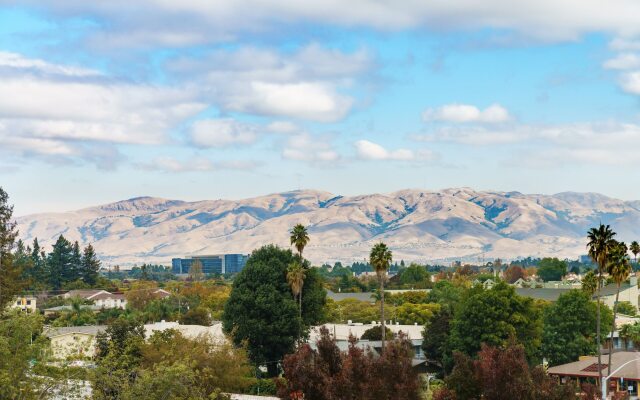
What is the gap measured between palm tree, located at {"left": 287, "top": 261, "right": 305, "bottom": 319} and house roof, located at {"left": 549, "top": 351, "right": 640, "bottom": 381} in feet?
98.2

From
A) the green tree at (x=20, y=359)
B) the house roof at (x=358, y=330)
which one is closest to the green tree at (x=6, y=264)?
the house roof at (x=358, y=330)

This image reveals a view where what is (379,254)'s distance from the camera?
104 metres

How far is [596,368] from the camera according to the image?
9919cm

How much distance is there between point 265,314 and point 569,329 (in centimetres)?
3751

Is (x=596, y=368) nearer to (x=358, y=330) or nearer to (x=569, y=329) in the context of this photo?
(x=569, y=329)

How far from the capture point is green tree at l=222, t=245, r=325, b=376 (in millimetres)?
109375

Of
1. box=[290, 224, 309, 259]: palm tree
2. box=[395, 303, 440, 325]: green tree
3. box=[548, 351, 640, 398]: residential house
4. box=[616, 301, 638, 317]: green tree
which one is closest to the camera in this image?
box=[548, 351, 640, 398]: residential house

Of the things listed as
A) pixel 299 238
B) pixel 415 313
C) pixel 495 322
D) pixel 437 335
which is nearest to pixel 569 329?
A: pixel 437 335

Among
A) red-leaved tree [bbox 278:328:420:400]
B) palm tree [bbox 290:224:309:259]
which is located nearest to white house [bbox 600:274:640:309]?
palm tree [bbox 290:224:309:259]

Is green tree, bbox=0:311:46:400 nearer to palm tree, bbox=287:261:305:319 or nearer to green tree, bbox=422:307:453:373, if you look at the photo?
palm tree, bbox=287:261:305:319

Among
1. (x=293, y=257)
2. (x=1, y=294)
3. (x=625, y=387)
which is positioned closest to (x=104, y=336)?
(x=1, y=294)

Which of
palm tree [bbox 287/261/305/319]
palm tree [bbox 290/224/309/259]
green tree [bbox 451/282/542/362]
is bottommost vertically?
green tree [bbox 451/282/542/362]

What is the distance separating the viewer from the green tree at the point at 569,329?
375 feet

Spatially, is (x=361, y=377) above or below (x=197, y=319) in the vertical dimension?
above
